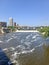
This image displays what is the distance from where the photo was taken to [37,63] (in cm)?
1330

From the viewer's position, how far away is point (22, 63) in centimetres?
1324

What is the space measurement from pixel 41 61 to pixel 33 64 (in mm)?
1051

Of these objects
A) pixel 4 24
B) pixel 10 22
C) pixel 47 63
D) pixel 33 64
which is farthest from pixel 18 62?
pixel 10 22

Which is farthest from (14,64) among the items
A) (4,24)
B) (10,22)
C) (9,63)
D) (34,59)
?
(10,22)

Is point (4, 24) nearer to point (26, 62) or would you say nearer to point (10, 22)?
point (10, 22)

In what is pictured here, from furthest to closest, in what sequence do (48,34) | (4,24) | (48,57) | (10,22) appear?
(10,22) → (4,24) → (48,34) → (48,57)

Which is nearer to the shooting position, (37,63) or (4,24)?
(37,63)

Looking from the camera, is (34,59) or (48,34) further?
(48,34)

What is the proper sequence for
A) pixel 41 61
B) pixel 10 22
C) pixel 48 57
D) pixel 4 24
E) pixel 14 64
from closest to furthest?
pixel 14 64 → pixel 41 61 → pixel 48 57 → pixel 4 24 → pixel 10 22

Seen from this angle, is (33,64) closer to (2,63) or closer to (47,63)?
(47,63)

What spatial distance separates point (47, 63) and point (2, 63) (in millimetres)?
3675

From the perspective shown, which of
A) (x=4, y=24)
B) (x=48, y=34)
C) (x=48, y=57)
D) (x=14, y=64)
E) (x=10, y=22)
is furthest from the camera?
(x=10, y=22)

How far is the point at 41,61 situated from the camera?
13.9 metres

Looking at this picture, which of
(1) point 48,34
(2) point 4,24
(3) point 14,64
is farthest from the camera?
(2) point 4,24
